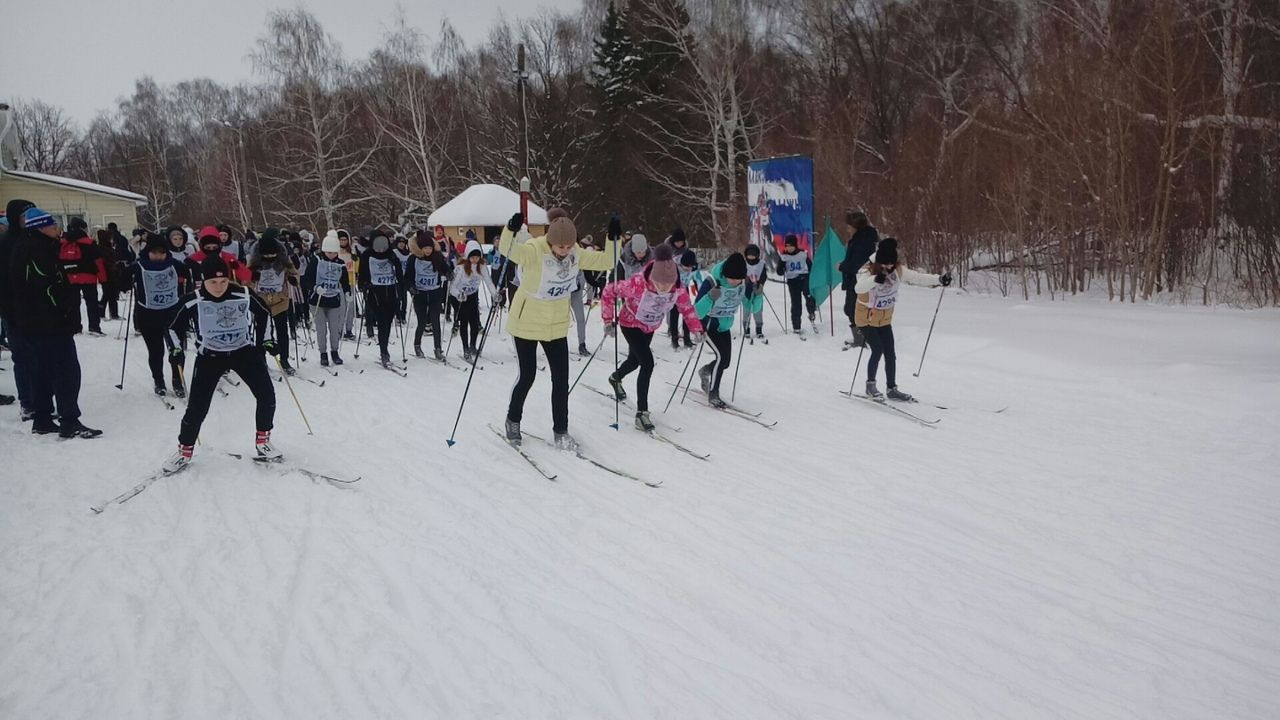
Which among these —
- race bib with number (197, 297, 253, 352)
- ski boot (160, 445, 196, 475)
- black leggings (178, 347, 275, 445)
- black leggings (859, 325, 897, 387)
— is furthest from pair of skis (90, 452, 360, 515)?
black leggings (859, 325, 897, 387)

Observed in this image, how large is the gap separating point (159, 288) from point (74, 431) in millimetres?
1789

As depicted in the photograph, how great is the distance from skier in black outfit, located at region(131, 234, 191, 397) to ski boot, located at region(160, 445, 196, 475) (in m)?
2.54

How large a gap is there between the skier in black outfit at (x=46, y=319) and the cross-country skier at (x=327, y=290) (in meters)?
3.10

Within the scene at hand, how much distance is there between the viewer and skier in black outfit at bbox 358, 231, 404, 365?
363 inches

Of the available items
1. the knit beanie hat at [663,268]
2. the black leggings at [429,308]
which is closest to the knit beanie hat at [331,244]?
the black leggings at [429,308]

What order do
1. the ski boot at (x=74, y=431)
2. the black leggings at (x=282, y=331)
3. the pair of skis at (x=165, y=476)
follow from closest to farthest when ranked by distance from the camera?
the pair of skis at (x=165, y=476) < the ski boot at (x=74, y=431) < the black leggings at (x=282, y=331)

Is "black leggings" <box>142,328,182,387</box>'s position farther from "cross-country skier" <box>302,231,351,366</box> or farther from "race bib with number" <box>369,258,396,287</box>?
"race bib with number" <box>369,258,396,287</box>

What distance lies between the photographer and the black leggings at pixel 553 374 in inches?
226

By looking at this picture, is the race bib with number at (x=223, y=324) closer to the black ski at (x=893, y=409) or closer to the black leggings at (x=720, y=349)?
the black leggings at (x=720, y=349)

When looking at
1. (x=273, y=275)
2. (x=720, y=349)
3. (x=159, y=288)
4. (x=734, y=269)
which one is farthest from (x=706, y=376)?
(x=159, y=288)

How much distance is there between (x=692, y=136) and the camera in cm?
2659

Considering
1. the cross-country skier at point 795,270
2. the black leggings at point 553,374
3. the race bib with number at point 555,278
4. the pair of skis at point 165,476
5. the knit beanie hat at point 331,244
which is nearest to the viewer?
the pair of skis at point 165,476

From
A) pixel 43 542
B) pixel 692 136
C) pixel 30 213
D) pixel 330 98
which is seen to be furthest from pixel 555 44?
pixel 43 542

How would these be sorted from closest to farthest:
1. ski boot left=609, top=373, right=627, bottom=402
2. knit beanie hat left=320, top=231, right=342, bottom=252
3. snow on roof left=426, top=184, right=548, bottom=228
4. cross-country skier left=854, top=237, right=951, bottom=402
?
ski boot left=609, top=373, right=627, bottom=402 < cross-country skier left=854, top=237, right=951, bottom=402 < knit beanie hat left=320, top=231, right=342, bottom=252 < snow on roof left=426, top=184, right=548, bottom=228
